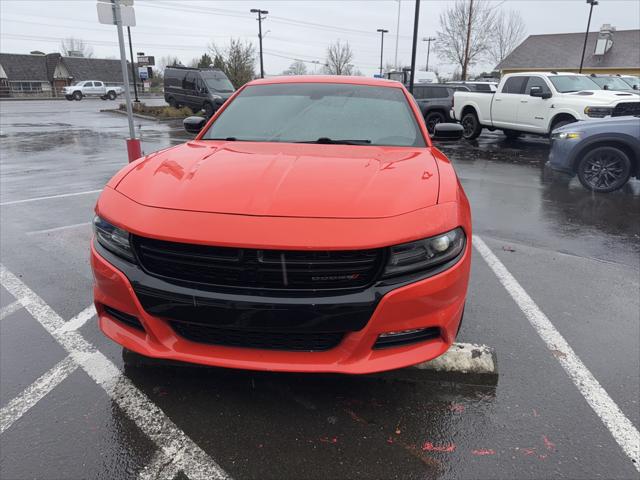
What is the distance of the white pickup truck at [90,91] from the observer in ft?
160

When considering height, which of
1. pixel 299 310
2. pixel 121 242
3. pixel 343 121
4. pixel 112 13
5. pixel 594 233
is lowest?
pixel 594 233

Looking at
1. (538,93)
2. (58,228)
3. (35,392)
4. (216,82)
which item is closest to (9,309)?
(35,392)

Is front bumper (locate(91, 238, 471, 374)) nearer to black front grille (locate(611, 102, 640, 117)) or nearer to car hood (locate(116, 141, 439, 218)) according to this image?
car hood (locate(116, 141, 439, 218))

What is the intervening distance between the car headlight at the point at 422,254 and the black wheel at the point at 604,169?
22.8 ft

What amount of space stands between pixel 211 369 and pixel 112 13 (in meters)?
7.46

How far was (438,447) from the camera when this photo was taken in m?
2.20

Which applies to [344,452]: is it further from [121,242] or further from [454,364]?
[121,242]

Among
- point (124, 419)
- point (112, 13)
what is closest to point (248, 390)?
point (124, 419)

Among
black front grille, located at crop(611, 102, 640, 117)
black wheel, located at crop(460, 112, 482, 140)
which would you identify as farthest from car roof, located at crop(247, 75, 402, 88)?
black wheel, located at crop(460, 112, 482, 140)

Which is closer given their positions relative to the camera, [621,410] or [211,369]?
[621,410]

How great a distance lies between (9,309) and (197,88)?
73.2 feet

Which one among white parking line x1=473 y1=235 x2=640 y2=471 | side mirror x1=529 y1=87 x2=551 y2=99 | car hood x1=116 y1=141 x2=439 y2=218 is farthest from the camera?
side mirror x1=529 y1=87 x2=551 y2=99

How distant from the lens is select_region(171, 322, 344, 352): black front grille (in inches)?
82.8

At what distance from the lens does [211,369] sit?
2.74 metres
